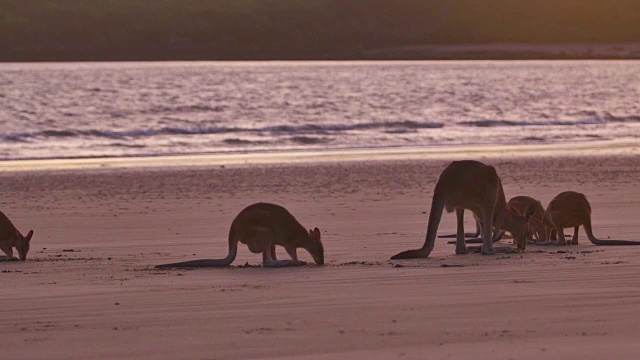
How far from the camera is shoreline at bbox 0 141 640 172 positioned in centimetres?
2102

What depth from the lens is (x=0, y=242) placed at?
29.8ft

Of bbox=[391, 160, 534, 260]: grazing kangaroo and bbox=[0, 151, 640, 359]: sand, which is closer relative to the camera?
bbox=[0, 151, 640, 359]: sand

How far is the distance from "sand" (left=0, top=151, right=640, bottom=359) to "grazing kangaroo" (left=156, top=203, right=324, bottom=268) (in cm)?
20

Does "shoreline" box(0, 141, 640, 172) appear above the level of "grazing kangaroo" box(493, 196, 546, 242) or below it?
above

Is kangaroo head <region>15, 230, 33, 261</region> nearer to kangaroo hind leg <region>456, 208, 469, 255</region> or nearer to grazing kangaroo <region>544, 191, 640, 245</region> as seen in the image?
kangaroo hind leg <region>456, 208, 469, 255</region>

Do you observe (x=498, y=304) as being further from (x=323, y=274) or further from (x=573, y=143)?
(x=573, y=143)

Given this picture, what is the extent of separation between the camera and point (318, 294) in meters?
7.02

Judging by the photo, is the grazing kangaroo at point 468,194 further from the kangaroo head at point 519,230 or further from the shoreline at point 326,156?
the shoreline at point 326,156

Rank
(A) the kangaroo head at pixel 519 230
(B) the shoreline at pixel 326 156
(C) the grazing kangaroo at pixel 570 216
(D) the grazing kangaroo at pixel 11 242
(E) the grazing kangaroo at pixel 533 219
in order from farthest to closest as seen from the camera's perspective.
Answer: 1. (B) the shoreline at pixel 326 156
2. (E) the grazing kangaroo at pixel 533 219
3. (C) the grazing kangaroo at pixel 570 216
4. (A) the kangaroo head at pixel 519 230
5. (D) the grazing kangaroo at pixel 11 242

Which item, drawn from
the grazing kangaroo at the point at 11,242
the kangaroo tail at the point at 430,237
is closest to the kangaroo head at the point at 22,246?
the grazing kangaroo at the point at 11,242

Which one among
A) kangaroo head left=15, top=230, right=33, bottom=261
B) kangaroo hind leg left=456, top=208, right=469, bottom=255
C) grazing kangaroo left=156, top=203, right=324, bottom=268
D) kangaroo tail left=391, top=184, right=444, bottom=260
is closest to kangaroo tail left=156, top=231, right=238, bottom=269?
grazing kangaroo left=156, top=203, right=324, bottom=268

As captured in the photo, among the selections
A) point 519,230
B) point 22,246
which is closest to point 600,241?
point 519,230

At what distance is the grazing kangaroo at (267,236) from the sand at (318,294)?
195 mm

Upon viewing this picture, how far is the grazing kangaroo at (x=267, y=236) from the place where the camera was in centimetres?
845
